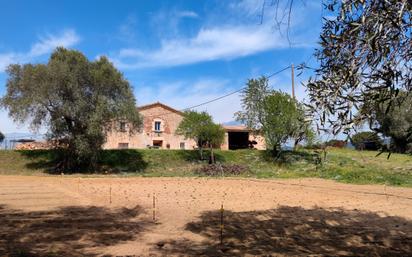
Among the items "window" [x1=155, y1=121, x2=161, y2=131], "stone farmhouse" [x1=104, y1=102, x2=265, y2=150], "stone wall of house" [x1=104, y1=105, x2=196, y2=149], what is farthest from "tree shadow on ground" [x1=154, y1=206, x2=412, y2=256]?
"window" [x1=155, y1=121, x2=161, y2=131]

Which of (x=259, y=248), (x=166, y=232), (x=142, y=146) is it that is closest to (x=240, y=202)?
(x=166, y=232)

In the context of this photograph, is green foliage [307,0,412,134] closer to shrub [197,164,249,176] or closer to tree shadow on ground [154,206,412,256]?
tree shadow on ground [154,206,412,256]

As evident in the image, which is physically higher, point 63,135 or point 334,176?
point 63,135

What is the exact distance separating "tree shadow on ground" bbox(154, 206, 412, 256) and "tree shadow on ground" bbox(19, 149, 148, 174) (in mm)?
21466

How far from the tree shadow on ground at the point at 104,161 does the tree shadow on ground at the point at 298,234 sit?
21.5 m

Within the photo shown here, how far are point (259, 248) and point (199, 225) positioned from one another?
2409mm

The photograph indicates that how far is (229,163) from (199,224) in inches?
967

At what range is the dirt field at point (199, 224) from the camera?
8080 mm

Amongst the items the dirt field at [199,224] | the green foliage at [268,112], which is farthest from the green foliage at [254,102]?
the dirt field at [199,224]

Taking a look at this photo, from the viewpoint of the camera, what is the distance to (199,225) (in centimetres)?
1030

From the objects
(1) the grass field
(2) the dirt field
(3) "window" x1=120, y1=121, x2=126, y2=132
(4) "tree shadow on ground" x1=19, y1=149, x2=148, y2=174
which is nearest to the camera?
(2) the dirt field

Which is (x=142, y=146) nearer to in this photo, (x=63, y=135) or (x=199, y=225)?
(x=63, y=135)

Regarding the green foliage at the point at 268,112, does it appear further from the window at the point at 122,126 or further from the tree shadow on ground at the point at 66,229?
the tree shadow on ground at the point at 66,229

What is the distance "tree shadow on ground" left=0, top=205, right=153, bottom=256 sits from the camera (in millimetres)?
7645
